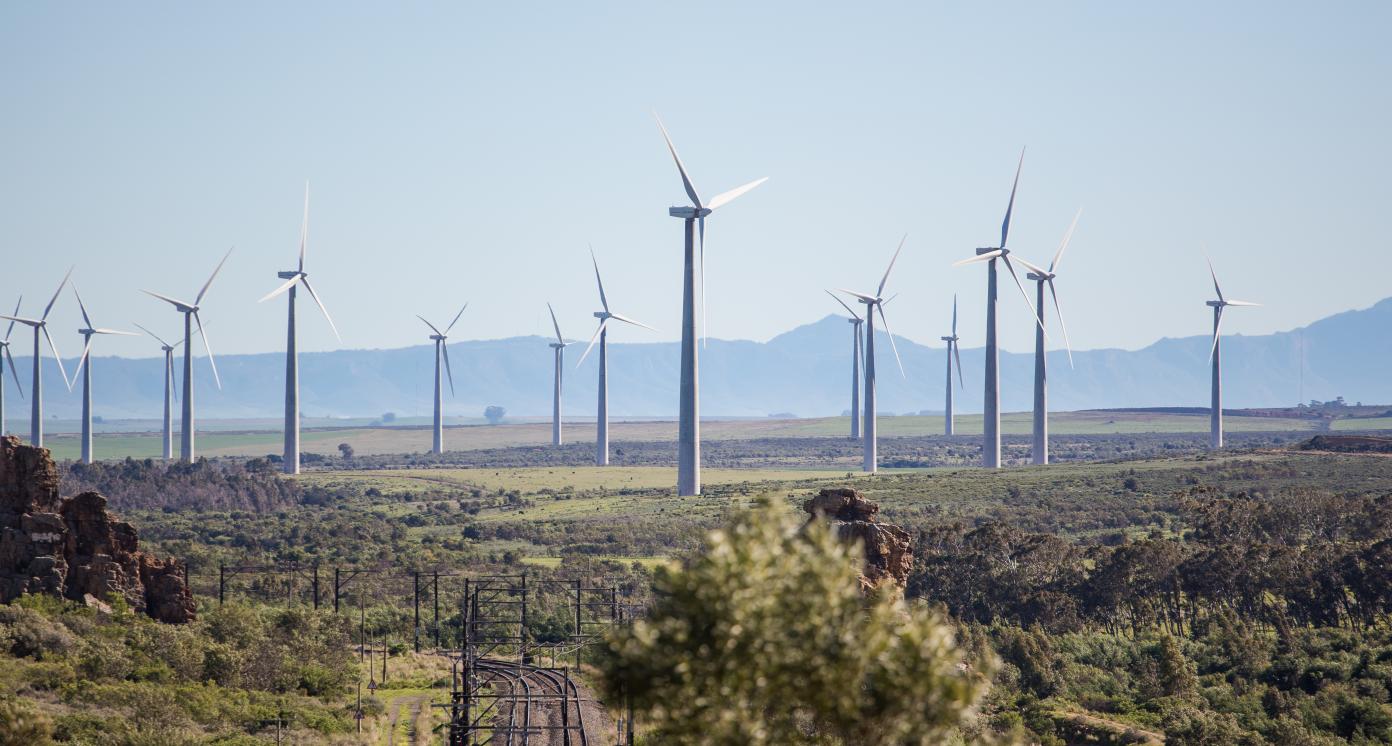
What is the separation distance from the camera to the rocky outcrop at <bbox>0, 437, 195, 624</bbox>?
57.9m

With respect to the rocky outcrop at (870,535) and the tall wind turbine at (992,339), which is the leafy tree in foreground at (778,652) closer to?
the rocky outcrop at (870,535)

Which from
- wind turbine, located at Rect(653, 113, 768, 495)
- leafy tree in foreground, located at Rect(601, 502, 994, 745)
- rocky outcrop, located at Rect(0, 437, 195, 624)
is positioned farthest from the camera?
wind turbine, located at Rect(653, 113, 768, 495)

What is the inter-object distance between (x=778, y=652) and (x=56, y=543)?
153 feet

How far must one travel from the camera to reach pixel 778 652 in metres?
19.4

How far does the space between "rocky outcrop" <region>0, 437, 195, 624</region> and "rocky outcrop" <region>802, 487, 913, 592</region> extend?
2827 centimetres

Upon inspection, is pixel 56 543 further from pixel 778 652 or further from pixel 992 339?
pixel 992 339

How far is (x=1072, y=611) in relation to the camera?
67062 millimetres

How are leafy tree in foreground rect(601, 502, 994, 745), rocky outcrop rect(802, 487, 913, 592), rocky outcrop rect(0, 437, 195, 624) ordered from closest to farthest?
Answer: 1. leafy tree in foreground rect(601, 502, 994, 745)
2. rocky outcrop rect(802, 487, 913, 592)
3. rocky outcrop rect(0, 437, 195, 624)

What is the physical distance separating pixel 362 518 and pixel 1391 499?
77.6 m

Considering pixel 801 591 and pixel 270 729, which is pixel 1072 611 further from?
pixel 801 591

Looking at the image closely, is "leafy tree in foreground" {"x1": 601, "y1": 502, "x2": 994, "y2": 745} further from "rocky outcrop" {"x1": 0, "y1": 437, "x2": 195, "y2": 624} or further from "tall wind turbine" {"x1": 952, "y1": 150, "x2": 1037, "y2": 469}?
"tall wind turbine" {"x1": 952, "y1": 150, "x2": 1037, "y2": 469}

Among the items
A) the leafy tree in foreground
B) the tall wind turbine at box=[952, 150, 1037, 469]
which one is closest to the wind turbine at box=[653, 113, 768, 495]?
the tall wind turbine at box=[952, 150, 1037, 469]

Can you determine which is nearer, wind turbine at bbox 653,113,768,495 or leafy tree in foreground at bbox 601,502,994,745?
leafy tree in foreground at bbox 601,502,994,745

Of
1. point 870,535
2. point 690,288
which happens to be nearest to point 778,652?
point 870,535
